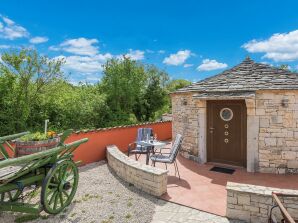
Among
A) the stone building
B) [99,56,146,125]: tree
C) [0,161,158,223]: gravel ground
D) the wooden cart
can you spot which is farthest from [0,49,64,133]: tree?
the stone building

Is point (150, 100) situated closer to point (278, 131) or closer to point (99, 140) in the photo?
point (99, 140)

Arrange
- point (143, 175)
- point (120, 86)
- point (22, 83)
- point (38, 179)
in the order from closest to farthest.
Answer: point (38, 179) < point (143, 175) < point (22, 83) < point (120, 86)

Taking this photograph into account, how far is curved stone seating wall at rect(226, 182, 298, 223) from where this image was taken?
3854 mm

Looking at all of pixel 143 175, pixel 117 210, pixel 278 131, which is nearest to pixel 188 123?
pixel 278 131

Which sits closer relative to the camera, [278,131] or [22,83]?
[278,131]

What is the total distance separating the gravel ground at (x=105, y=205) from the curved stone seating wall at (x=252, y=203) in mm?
1633

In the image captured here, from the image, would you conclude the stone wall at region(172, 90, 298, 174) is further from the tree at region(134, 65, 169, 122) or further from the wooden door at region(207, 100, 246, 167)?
the tree at region(134, 65, 169, 122)

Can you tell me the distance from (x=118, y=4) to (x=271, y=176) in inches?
502

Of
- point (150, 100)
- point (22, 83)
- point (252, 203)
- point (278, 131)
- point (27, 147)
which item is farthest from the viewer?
point (150, 100)

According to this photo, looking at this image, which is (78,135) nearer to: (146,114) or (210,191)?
(210,191)

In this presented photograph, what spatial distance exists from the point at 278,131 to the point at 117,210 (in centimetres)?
546

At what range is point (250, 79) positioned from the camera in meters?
7.83

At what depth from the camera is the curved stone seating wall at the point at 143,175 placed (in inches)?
202

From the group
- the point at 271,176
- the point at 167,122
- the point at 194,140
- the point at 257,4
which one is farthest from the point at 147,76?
the point at 271,176
